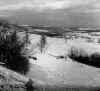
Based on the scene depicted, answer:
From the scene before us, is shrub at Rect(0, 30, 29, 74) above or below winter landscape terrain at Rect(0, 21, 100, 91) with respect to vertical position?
above

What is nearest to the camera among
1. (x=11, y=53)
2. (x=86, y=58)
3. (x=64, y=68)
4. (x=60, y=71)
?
(x=11, y=53)

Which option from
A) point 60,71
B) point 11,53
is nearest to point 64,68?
point 60,71

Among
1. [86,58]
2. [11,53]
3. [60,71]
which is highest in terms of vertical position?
[11,53]

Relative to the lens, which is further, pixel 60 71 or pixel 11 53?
pixel 60 71

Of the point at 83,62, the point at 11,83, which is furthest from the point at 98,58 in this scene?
the point at 11,83

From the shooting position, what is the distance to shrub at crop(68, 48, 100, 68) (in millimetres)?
19605

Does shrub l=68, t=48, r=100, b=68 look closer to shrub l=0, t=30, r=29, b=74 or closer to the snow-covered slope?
the snow-covered slope

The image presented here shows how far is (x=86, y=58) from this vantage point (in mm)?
20297

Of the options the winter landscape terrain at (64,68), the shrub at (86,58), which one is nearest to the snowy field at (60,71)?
the winter landscape terrain at (64,68)

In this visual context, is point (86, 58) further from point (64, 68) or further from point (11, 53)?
point (11, 53)

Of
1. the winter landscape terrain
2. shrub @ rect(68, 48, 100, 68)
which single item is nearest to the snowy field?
the winter landscape terrain

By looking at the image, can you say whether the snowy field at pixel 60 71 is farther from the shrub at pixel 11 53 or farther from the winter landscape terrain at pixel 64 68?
the shrub at pixel 11 53

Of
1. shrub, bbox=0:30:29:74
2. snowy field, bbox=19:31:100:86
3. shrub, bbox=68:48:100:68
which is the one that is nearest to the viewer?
snowy field, bbox=19:31:100:86

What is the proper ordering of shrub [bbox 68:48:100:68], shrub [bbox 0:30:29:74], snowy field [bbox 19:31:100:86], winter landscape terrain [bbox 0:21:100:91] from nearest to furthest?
winter landscape terrain [bbox 0:21:100:91]
snowy field [bbox 19:31:100:86]
shrub [bbox 0:30:29:74]
shrub [bbox 68:48:100:68]
